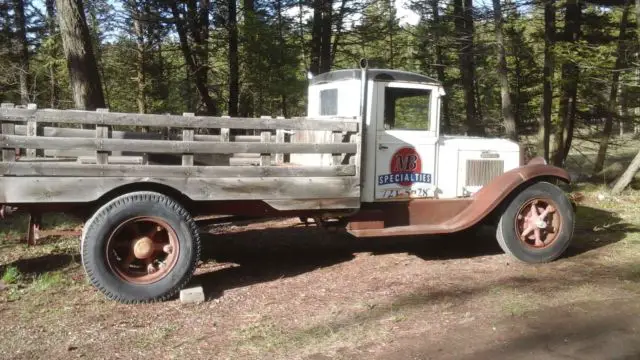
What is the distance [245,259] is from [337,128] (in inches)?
84.6

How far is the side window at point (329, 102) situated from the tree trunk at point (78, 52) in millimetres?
3929

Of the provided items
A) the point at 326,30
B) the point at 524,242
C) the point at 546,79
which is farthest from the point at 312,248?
the point at 326,30

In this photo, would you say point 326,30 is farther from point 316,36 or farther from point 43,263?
point 43,263

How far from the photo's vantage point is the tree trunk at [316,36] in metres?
16.1

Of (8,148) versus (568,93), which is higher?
(568,93)

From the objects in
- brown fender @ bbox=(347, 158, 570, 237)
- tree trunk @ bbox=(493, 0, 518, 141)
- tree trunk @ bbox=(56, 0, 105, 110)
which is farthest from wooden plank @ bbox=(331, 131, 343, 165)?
tree trunk @ bbox=(493, 0, 518, 141)

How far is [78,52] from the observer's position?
321 inches

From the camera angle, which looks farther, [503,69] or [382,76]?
[503,69]

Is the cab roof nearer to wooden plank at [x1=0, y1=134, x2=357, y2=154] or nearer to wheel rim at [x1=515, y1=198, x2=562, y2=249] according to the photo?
wooden plank at [x1=0, y1=134, x2=357, y2=154]

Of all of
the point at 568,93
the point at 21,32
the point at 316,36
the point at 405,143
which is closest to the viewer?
the point at 405,143

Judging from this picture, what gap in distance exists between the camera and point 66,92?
1862 cm

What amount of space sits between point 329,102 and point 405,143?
1031mm

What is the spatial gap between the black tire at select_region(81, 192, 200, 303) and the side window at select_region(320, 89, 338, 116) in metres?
2.20

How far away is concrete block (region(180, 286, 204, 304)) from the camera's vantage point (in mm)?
4898
